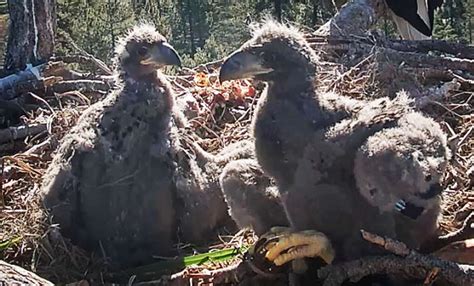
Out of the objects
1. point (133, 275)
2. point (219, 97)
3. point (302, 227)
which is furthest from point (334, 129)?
point (219, 97)

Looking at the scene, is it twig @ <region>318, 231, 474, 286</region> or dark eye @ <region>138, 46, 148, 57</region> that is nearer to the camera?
twig @ <region>318, 231, 474, 286</region>

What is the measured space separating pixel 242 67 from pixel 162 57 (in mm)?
739

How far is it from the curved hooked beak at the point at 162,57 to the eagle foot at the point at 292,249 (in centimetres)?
104

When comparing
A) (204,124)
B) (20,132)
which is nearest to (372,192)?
(204,124)

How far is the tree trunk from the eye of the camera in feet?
21.8

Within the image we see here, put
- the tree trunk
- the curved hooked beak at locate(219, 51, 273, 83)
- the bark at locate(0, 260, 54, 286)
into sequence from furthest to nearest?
the tree trunk
the curved hooked beak at locate(219, 51, 273, 83)
the bark at locate(0, 260, 54, 286)

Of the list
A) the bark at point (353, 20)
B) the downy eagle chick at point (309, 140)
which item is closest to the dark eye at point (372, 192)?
the downy eagle chick at point (309, 140)

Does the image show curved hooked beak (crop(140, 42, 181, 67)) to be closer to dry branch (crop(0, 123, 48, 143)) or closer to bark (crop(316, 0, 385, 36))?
dry branch (crop(0, 123, 48, 143))

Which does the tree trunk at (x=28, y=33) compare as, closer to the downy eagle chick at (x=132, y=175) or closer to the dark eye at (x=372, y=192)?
the downy eagle chick at (x=132, y=175)

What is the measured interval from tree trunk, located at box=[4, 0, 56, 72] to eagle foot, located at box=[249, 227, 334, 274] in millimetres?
3601

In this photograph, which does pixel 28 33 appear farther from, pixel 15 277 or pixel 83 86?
pixel 15 277

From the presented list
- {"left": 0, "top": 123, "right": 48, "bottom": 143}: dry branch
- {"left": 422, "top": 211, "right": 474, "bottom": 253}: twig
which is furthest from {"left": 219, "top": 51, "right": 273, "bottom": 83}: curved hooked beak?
{"left": 0, "top": 123, "right": 48, "bottom": 143}: dry branch

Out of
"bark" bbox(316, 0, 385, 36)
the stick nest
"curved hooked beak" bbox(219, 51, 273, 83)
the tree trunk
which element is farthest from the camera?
"bark" bbox(316, 0, 385, 36)

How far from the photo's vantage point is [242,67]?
11.9 ft
